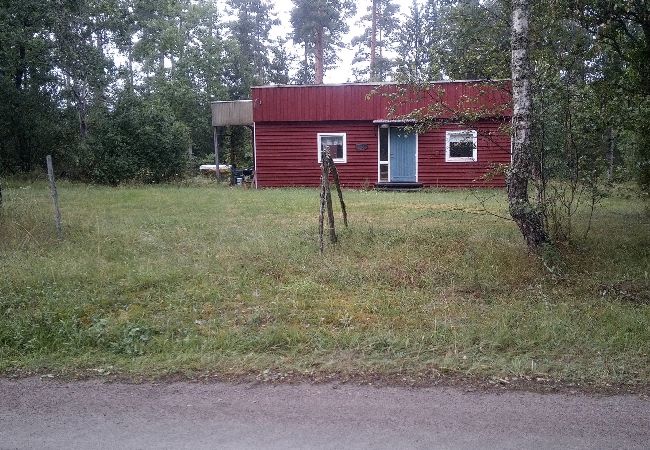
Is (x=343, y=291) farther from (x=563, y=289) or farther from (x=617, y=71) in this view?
(x=617, y=71)

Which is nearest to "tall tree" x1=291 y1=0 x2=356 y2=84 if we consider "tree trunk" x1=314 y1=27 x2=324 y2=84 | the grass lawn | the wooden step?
"tree trunk" x1=314 y1=27 x2=324 y2=84

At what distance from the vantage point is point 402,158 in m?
22.7

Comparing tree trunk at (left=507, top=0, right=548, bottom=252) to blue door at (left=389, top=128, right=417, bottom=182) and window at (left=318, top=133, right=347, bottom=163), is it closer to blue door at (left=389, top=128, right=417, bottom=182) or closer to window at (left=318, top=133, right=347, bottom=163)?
blue door at (left=389, top=128, right=417, bottom=182)

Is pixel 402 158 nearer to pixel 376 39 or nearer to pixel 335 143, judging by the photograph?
pixel 335 143

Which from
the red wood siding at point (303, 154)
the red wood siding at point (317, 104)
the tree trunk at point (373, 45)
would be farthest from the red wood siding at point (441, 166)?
the tree trunk at point (373, 45)

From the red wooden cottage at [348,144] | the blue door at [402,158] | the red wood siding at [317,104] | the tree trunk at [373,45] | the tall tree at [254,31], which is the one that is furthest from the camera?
the tall tree at [254,31]

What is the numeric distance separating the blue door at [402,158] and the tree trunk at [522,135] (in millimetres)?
14543

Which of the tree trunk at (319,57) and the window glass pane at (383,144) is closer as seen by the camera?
the window glass pane at (383,144)

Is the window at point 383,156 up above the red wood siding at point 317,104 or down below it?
below

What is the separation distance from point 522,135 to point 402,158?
48.4ft

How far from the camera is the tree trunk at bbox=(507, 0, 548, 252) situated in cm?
795

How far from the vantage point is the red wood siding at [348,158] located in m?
22.2

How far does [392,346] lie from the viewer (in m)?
5.46

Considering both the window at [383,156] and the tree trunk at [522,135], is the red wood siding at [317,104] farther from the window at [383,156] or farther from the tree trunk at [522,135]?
the tree trunk at [522,135]
